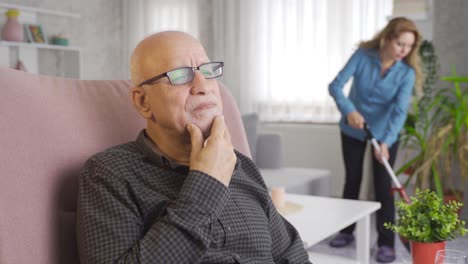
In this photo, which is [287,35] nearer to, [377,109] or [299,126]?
[299,126]

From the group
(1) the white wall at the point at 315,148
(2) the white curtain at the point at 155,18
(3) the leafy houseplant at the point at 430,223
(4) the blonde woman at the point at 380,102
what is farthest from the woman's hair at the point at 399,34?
(2) the white curtain at the point at 155,18

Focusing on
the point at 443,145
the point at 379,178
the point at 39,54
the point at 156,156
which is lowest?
the point at 379,178

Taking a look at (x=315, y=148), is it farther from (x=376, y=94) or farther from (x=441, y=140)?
(x=376, y=94)

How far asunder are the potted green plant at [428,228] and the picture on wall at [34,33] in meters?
4.37

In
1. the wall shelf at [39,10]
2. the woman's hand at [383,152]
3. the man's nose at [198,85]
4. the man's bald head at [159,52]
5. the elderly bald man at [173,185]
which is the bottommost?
the woman's hand at [383,152]

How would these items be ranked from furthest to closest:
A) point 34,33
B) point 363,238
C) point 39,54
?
point 39,54, point 34,33, point 363,238

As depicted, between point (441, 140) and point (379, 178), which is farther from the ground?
point (441, 140)

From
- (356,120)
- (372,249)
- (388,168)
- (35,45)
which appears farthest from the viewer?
(35,45)

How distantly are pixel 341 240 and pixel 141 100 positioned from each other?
95.8 inches

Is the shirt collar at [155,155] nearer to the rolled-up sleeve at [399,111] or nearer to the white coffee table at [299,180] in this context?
the rolled-up sleeve at [399,111]

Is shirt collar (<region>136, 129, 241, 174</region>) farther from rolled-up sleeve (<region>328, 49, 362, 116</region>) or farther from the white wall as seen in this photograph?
the white wall

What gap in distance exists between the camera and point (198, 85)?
1157 mm

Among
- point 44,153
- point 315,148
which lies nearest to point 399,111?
point 315,148

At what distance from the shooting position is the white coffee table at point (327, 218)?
1.85 m
